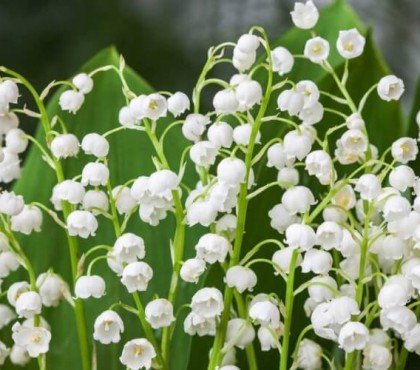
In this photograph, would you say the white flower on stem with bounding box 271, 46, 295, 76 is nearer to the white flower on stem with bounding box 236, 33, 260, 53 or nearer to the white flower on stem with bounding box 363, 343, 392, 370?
the white flower on stem with bounding box 236, 33, 260, 53

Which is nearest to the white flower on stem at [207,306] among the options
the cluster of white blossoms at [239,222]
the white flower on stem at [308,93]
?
the cluster of white blossoms at [239,222]

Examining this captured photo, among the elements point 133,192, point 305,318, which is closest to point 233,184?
point 133,192

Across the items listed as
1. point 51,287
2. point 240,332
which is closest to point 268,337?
point 240,332

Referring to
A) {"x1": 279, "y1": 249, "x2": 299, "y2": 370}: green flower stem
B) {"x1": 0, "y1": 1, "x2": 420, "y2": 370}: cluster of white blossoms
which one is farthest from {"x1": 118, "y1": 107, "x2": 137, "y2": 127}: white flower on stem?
{"x1": 279, "y1": 249, "x2": 299, "y2": 370}: green flower stem

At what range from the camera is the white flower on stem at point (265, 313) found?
0.44 metres

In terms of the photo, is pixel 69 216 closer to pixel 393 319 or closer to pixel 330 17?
pixel 393 319

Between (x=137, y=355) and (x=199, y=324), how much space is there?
36mm

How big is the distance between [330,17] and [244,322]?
0.85ft

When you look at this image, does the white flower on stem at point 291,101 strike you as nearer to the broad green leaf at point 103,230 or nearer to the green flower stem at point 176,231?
the green flower stem at point 176,231

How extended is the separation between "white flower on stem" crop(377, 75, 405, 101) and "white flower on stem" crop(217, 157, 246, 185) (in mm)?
85

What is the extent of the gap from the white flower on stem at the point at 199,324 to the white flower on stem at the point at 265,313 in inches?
1.0

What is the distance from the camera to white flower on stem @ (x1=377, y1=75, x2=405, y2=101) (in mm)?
451

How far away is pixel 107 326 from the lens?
0.44 m

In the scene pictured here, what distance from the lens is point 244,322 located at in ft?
1.53
